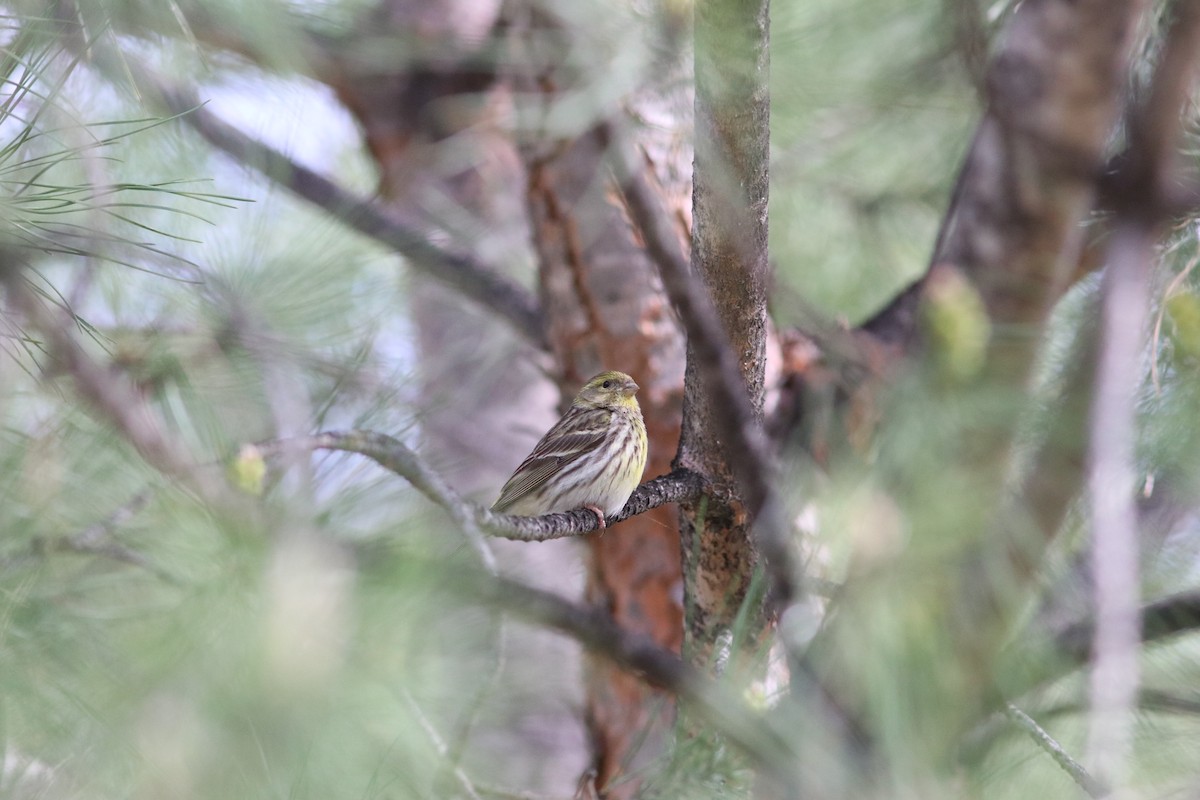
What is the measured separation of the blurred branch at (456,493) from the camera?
1582 mm

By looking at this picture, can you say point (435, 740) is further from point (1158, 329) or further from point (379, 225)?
point (379, 225)

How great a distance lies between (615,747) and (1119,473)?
7.61 ft

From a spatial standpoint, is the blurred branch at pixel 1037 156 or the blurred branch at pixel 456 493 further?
the blurred branch at pixel 1037 156

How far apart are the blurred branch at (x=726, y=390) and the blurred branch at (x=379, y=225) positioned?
1.59m

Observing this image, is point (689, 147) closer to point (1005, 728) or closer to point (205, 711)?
point (1005, 728)

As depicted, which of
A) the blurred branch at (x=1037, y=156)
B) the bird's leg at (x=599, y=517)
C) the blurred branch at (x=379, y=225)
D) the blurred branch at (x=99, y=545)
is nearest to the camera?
the blurred branch at (x=99, y=545)

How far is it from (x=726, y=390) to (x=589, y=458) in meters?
1.39

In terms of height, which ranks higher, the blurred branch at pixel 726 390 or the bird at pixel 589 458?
the bird at pixel 589 458

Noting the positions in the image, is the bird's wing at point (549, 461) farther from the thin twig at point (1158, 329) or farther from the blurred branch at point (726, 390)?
the thin twig at point (1158, 329)

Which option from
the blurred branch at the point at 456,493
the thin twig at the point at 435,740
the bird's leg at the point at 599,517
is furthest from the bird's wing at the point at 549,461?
the thin twig at the point at 435,740

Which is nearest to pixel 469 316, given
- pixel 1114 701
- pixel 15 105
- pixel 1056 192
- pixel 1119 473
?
pixel 1056 192

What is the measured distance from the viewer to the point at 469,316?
15.4 feet

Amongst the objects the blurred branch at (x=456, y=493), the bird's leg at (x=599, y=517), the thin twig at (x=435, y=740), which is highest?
the bird's leg at (x=599, y=517)

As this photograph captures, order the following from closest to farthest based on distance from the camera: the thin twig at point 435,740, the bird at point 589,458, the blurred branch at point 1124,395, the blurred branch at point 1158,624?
the blurred branch at point 1124,395, the thin twig at point 435,740, the blurred branch at point 1158,624, the bird at point 589,458
